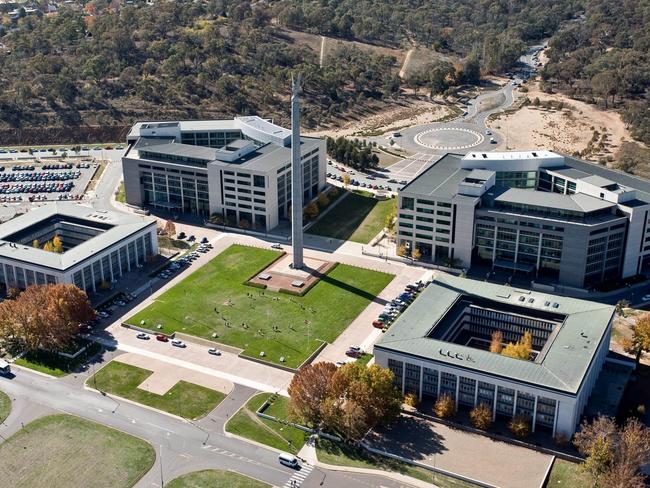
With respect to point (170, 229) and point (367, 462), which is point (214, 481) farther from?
point (170, 229)

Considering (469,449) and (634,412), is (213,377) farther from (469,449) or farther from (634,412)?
(634,412)

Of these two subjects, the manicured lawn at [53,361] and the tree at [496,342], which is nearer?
the tree at [496,342]

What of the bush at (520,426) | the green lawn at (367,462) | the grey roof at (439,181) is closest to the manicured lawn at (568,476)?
the bush at (520,426)

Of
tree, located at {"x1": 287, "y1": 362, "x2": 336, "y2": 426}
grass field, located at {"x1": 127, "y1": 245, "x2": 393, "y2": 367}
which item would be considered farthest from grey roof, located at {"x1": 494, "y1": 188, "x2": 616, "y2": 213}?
tree, located at {"x1": 287, "y1": 362, "x2": 336, "y2": 426}

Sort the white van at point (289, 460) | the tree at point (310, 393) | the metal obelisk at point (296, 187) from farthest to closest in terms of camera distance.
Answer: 1. the metal obelisk at point (296, 187)
2. the tree at point (310, 393)
3. the white van at point (289, 460)

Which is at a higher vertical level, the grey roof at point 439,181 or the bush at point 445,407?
the grey roof at point 439,181

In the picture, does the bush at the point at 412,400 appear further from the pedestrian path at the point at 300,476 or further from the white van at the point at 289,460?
the white van at the point at 289,460

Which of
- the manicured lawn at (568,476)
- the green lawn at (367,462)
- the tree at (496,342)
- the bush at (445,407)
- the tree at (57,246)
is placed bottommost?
the green lawn at (367,462)
